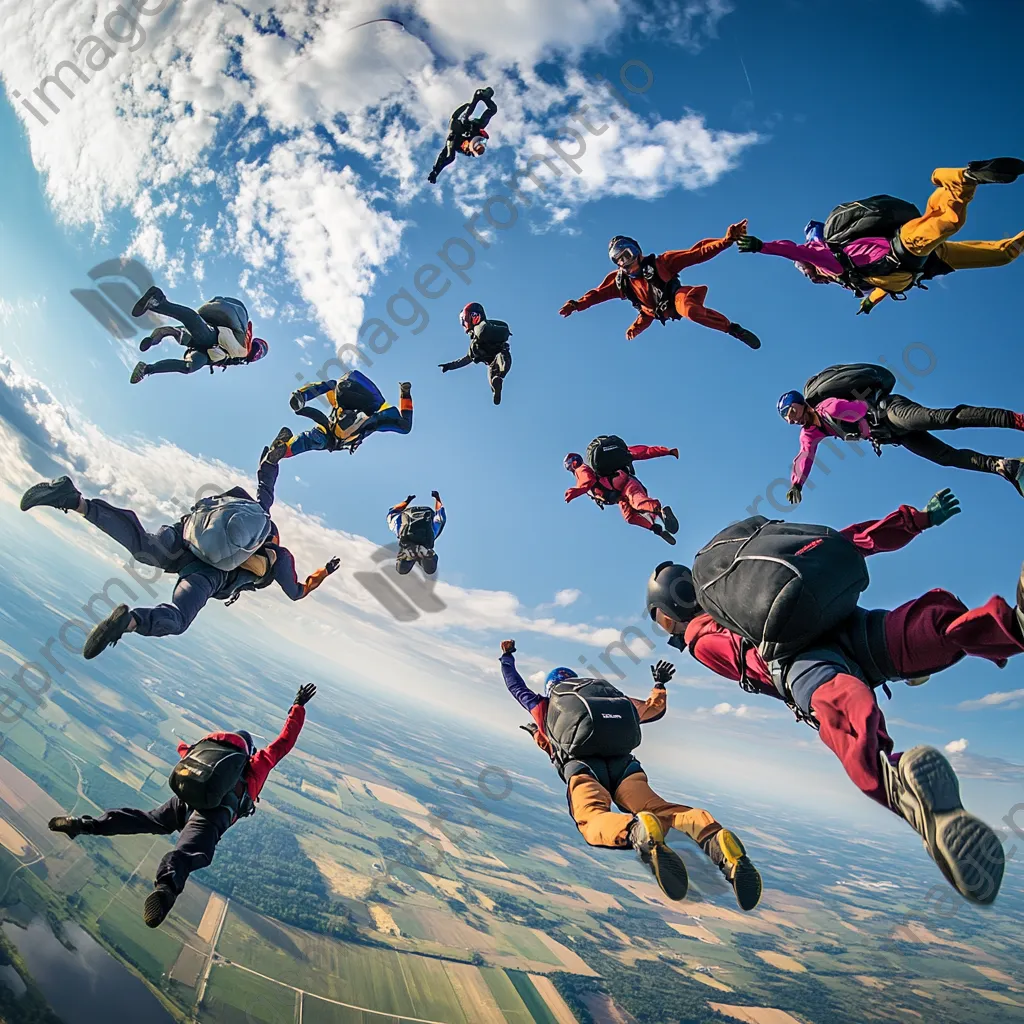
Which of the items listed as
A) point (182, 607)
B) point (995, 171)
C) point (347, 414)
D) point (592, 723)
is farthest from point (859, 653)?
point (347, 414)

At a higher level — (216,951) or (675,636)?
(675,636)

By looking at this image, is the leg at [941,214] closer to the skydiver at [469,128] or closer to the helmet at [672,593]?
the helmet at [672,593]

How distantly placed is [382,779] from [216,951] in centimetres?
6100

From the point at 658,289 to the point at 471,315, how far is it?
3.45 meters

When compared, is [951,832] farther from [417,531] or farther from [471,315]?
[471,315]

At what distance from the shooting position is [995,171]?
12.1ft

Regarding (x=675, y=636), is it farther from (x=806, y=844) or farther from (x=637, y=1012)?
(x=806, y=844)

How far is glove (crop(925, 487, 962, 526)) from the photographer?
11.1 ft

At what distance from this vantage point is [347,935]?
4112cm

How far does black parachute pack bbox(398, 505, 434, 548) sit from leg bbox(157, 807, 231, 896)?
452cm

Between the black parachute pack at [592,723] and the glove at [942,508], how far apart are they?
10.3ft

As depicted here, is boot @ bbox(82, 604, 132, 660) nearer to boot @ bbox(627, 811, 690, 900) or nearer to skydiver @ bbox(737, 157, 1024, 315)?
boot @ bbox(627, 811, 690, 900)

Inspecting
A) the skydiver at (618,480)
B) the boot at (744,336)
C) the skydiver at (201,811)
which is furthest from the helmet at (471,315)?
the skydiver at (201,811)

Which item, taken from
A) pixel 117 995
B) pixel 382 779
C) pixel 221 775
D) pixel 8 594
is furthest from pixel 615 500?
pixel 8 594
